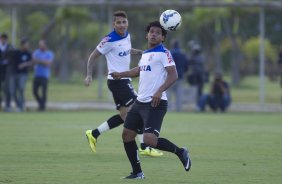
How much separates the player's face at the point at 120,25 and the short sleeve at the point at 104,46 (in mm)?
229

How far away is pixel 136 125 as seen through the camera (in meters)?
11.4

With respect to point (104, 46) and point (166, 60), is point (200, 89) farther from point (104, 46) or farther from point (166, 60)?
point (166, 60)

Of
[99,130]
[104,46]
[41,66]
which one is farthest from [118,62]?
[41,66]

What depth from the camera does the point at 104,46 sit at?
1459cm

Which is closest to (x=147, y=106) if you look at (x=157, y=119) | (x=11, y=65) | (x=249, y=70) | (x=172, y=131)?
(x=157, y=119)

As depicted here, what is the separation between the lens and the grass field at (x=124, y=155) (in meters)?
11.3

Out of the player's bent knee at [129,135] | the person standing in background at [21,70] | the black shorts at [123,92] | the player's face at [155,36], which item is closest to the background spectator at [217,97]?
the person standing in background at [21,70]

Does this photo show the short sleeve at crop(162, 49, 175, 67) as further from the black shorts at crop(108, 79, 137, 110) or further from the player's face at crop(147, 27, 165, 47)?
the black shorts at crop(108, 79, 137, 110)

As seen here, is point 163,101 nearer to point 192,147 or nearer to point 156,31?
point 156,31

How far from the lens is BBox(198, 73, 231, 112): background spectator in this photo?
29566mm

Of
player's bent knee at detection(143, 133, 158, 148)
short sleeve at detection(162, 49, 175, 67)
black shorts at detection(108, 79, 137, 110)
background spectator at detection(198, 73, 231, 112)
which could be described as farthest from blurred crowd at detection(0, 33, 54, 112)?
player's bent knee at detection(143, 133, 158, 148)

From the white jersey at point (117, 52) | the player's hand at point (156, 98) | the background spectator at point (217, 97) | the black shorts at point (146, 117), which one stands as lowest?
the background spectator at point (217, 97)

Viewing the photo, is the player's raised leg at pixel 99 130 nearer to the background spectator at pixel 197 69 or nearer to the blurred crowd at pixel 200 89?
the blurred crowd at pixel 200 89

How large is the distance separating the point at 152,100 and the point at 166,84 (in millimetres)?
283
